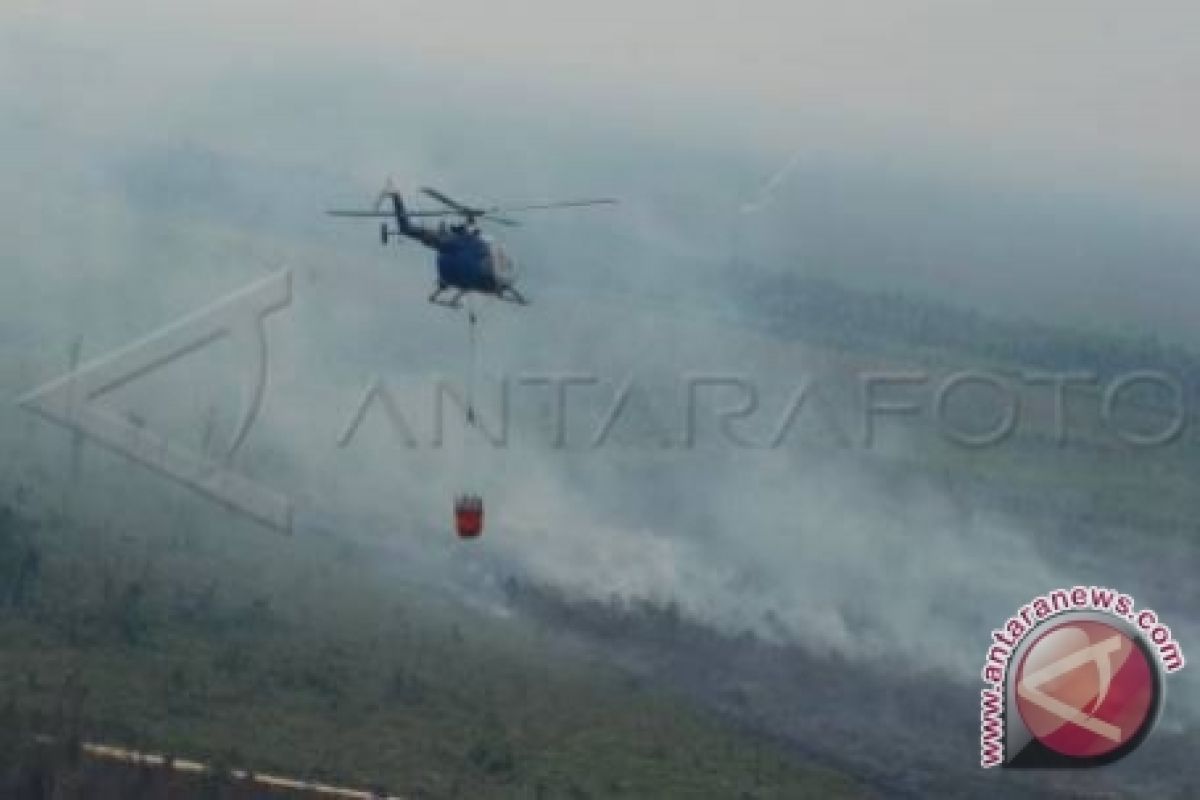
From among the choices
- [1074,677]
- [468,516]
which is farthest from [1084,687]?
[468,516]

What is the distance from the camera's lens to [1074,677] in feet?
182

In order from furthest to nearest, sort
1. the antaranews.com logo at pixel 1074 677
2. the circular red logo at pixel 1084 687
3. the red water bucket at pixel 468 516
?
the red water bucket at pixel 468 516
the circular red logo at pixel 1084 687
the antaranews.com logo at pixel 1074 677

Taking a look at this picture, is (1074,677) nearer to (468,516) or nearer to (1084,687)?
(1084,687)

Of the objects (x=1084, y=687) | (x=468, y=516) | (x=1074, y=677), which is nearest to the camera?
(x=1074, y=677)

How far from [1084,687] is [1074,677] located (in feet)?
2.25

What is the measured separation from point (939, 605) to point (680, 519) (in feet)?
55.3

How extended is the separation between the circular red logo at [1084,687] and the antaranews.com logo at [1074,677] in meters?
0.02

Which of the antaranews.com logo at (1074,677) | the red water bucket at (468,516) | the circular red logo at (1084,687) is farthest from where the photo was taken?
the red water bucket at (468,516)

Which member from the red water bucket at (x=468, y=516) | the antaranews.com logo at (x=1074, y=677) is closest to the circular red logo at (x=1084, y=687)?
the antaranews.com logo at (x=1074, y=677)

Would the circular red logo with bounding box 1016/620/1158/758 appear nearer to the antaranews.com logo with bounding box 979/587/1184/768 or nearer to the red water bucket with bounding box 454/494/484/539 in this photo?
the antaranews.com logo with bounding box 979/587/1184/768

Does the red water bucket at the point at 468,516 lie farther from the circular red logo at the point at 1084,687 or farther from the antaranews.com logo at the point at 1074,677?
the circular red logo at the point at 1084,687

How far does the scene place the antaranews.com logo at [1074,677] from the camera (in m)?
54.6

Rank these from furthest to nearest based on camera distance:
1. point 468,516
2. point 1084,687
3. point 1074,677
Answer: point 468,516
point 1084,687
point 1074,677

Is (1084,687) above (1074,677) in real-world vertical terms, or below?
below
